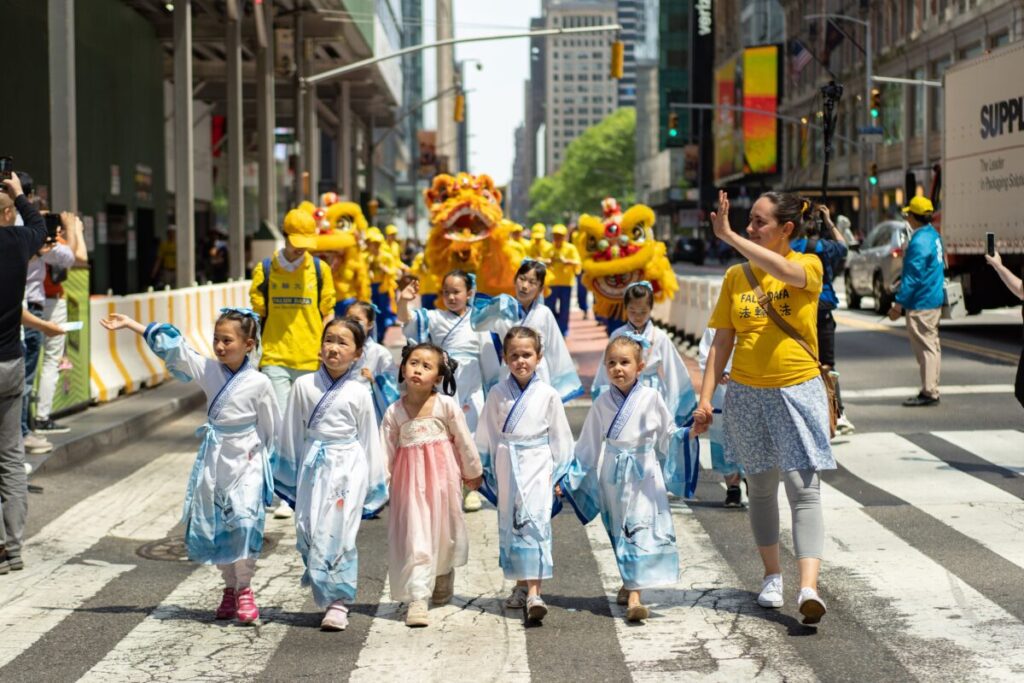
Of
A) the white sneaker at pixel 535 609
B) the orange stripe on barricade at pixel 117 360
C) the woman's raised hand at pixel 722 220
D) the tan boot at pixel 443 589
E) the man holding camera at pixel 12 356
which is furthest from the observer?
the orange stripe on barricade at pixel 117 360

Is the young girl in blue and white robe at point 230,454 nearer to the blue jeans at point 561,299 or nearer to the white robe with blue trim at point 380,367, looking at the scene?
the white robe with blue trim at point 380,367

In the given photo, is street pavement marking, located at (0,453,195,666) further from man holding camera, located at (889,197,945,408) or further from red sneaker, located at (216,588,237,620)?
man holding camera, located at (889,197,945,408)

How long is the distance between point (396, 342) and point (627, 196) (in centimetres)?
16461

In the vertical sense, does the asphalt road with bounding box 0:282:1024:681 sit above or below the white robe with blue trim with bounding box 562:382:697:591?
below

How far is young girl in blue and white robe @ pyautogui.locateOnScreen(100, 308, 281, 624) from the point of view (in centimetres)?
702

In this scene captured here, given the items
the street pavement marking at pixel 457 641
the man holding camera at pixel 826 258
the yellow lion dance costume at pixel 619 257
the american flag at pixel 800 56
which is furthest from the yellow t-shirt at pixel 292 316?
the american flag at pixel 800 56

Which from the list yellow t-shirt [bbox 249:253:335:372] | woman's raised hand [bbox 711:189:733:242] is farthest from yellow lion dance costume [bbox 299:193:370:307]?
woman's raised hand [bbox 711:189:733:242]

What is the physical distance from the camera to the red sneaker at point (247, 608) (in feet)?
22.8

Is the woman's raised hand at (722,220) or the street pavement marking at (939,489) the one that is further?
the street pavement marking at (939,489)

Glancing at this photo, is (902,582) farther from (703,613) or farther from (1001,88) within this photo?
(1001,88)

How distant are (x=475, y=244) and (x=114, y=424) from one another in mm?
3408

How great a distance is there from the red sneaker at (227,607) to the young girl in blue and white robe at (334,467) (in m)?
0.40

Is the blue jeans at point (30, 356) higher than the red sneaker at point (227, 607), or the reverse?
the blue jeans at point (30, 356)

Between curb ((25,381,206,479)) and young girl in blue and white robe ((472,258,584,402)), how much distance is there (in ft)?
11.1
